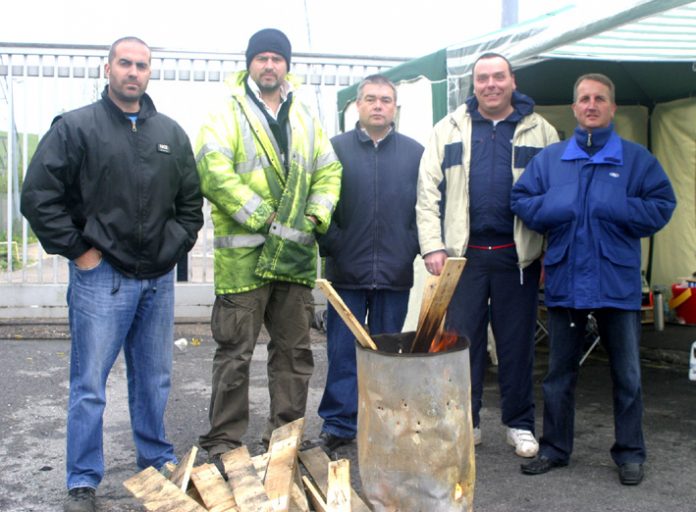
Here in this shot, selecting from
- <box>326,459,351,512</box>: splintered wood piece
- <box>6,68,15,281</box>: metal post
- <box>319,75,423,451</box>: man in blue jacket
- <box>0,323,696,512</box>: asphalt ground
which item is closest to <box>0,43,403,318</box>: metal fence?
<box>6,68,15,281</box>: metal post

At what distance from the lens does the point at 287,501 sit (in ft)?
11.4

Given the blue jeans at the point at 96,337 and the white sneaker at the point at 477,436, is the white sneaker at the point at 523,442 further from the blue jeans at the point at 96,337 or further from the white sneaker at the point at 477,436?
the blue jeans at the point at 96,337

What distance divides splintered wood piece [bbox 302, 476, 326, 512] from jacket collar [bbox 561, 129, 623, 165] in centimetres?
212

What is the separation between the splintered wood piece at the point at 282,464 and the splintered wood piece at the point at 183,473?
1.17 feet

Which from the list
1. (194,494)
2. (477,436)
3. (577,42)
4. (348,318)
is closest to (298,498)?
(194,494)

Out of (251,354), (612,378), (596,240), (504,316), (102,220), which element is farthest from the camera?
(504,316)

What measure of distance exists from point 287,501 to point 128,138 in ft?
6.03

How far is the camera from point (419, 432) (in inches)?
135

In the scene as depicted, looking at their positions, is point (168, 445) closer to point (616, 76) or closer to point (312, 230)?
point (312, 230)

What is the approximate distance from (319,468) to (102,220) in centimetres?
161

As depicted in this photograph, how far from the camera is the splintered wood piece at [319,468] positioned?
3.60m

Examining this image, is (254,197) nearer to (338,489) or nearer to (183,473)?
(183,473)

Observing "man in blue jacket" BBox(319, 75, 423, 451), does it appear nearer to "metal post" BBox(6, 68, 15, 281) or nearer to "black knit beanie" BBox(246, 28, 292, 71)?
"black knit beanie" BBox(246, 28, 292, 71)

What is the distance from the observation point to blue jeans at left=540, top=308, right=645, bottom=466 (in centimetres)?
420
